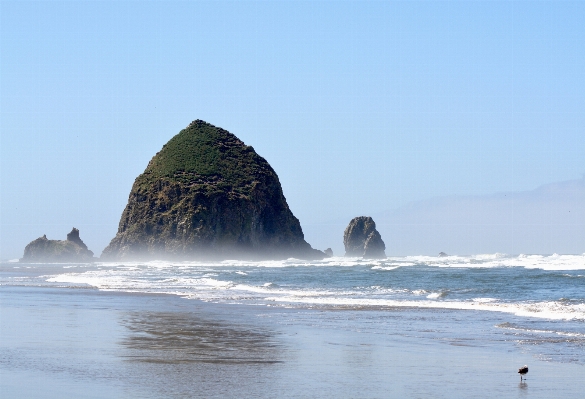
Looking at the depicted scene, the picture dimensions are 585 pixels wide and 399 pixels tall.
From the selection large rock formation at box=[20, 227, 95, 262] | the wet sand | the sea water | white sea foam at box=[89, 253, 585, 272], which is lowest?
the wet sand

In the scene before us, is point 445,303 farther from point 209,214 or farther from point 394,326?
point 209,214

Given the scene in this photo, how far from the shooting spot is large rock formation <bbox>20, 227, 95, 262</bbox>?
110 metres

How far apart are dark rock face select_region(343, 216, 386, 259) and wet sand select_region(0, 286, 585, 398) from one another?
9570cm

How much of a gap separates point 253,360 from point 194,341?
110 inches

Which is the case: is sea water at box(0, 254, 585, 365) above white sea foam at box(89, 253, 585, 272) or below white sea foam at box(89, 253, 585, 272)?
below

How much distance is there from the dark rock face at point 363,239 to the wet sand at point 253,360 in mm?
95699

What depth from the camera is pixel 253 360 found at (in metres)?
13.5

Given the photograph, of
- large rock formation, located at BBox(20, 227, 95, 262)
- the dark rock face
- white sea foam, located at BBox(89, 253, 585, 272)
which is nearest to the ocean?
white sea foam, located at BBox(89, 253, 585, 272)

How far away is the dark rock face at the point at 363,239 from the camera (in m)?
117

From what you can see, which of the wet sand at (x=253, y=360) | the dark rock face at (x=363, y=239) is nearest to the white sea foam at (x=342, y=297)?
the wet sand at (x=253, y=360)

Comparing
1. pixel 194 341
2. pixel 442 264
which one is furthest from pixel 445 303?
pixel 442 264

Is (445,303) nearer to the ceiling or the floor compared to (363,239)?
nearer to the floor

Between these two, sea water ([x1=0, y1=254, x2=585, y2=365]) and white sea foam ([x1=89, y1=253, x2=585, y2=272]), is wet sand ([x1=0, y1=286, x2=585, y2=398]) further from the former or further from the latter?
white sea foam ([x1=89, y1=253, x2=585, y2=272])

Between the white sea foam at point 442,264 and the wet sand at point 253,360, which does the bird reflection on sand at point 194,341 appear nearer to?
the wet sand at point 253,360
